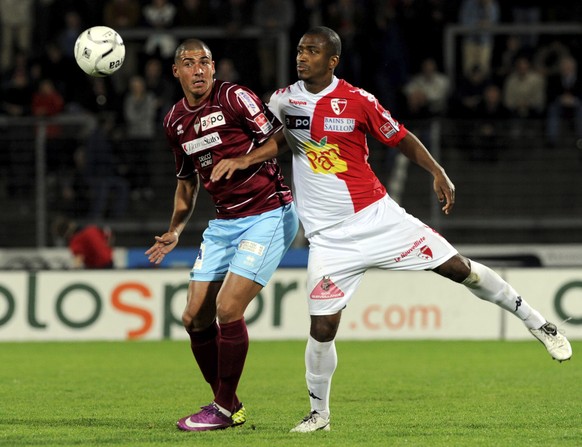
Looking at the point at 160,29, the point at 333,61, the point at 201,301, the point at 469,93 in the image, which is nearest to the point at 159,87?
the point at 160,29

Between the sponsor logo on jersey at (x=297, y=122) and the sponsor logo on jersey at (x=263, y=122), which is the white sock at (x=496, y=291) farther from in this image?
the sponsor logo on jersey at (x=263, y=122)

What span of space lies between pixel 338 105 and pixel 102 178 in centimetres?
903

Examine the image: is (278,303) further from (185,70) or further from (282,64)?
(185,70)

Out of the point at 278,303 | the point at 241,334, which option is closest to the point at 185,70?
the point at 241,334

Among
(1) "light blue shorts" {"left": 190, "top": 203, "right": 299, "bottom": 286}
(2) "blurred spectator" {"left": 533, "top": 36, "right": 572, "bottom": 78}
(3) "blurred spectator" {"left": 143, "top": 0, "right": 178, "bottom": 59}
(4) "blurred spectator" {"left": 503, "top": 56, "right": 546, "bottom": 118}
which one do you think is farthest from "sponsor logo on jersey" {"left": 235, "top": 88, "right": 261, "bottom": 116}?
(2) "blurred spectator" {"left": 533, "top": 36, "right": 572, "bottom": 78}

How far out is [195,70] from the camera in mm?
7539

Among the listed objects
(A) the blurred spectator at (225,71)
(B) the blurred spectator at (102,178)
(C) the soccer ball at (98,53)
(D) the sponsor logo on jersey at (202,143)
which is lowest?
(B) the blurred spectator at (102,178)

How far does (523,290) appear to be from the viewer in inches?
567

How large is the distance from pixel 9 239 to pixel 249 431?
31.5 feet

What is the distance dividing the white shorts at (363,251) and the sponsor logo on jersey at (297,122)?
62 centimetres

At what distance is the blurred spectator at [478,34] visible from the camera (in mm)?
17266

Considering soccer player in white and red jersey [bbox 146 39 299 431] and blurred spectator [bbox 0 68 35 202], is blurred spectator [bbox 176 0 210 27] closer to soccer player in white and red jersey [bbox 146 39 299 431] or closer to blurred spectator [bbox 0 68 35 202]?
blurred spectator [bbox 0 68 35 202]

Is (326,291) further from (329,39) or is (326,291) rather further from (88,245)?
(88,245)

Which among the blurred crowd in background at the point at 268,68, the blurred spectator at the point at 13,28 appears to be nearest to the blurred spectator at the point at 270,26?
the blurred crowd in background at the point at 268,68
